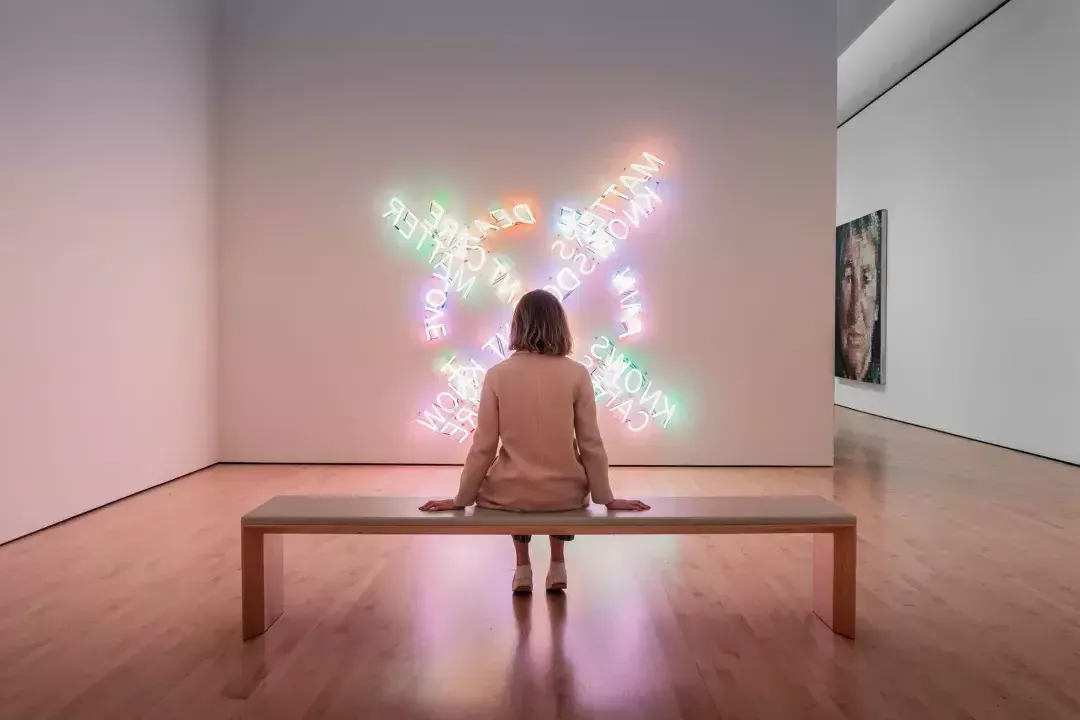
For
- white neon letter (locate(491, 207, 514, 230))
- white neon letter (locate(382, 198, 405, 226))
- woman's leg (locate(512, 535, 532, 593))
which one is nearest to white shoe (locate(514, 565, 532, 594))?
woman's leg (locate(512, 535, 532, 593))

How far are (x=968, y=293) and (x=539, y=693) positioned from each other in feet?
22.8

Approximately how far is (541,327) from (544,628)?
1025mm

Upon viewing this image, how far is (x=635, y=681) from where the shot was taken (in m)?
2.21

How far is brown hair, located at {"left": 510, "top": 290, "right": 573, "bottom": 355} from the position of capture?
277cm

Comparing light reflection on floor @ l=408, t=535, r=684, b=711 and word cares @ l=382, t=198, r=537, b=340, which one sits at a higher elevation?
word cares @ l=382, t=198, r=537, b=340

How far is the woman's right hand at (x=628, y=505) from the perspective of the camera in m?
2.68

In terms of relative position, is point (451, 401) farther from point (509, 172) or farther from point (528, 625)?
point (528, 625)

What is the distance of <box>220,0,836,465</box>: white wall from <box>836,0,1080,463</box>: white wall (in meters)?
1.91

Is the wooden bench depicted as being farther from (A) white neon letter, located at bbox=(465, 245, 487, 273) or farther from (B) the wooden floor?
(A) white neon letter, located at bbox=(465, 245, 487, 273)

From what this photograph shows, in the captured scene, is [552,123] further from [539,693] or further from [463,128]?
[539,693]

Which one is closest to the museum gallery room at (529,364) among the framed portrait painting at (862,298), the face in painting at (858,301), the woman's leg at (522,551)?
the woman's leg at (522,551)

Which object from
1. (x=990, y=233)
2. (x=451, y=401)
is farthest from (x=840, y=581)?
(x=990, y=233)

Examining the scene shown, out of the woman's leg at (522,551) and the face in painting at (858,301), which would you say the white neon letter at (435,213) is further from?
the face in painting at (858,301)

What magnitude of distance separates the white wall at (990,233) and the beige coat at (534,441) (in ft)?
16.7
